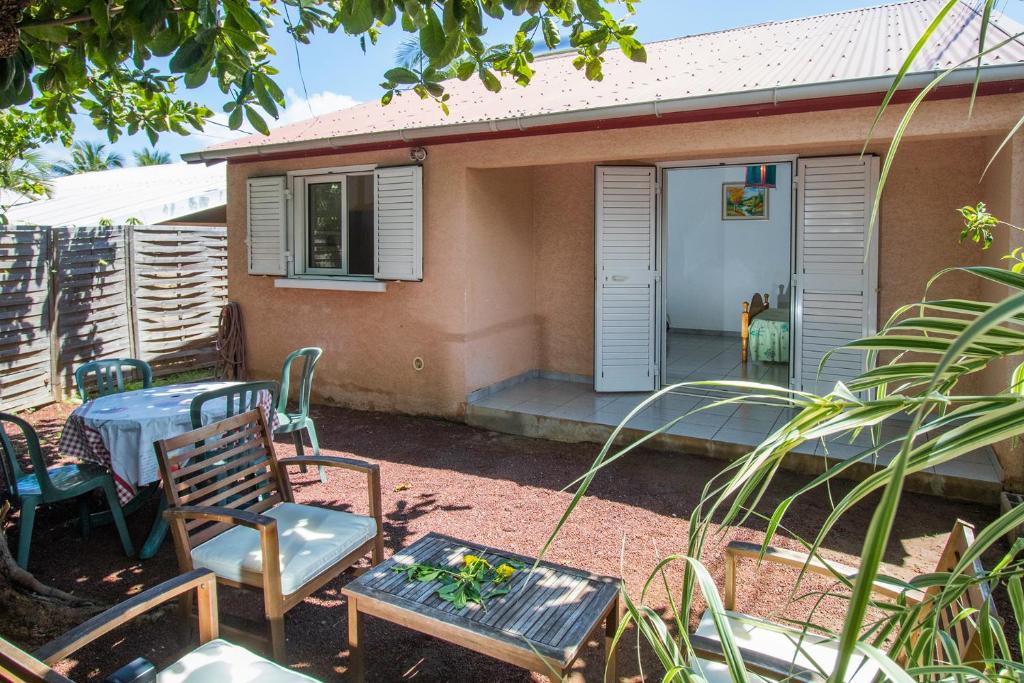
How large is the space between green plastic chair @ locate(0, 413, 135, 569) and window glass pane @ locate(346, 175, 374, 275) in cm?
428

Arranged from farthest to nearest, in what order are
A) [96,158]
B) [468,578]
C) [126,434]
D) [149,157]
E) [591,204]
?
[149,157] < [96,158] < [591,204] < [126,434] < [468,578]

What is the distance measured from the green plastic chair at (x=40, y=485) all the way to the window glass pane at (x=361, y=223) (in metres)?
→ 4.28

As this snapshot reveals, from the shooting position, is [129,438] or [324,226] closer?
[129,438]

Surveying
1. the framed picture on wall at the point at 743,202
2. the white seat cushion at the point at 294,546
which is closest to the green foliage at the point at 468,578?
the white seat cushion at the point at 294,546

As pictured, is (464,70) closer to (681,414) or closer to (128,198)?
(681,414)

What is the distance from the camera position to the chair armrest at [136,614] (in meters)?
2.06

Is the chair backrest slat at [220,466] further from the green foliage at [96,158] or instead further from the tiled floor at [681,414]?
the green foliage at [96,158]

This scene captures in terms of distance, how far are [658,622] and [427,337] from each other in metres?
6.56

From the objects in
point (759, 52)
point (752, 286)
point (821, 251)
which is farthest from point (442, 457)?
point (752, 286)

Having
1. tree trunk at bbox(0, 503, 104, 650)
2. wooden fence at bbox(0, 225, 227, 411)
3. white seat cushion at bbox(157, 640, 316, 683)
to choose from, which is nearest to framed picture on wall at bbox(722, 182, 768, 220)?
wooden fence at bbox(0, 225, 227, 411)

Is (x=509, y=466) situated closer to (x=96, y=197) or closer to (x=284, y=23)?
(x=284, y=23)

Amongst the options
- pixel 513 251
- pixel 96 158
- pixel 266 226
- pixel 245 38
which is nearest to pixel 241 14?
pixel 245 38

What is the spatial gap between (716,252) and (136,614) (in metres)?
11.3

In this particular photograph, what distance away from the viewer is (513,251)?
8211mm
